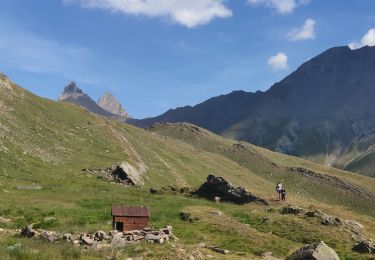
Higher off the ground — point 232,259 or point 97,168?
point 97,168

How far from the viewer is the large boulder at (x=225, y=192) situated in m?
59.3

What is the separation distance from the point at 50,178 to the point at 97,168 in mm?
11098

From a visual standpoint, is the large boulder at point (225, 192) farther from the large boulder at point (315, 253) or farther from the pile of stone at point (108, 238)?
the pile of stone at point (108, 238)

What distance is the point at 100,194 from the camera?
5697cm

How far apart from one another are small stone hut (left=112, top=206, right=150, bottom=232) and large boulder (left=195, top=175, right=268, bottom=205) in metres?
27.3

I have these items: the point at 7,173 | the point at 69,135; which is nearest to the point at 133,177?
the point at 7,173

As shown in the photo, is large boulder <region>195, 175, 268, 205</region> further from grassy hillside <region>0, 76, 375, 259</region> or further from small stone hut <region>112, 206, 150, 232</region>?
small stone hut <region>112, 206, 150, 232</region>

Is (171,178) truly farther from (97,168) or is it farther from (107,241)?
(107,241)

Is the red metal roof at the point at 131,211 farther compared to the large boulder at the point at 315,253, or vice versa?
the red metal roof at the point at 131,211

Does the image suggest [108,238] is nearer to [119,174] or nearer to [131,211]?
[131,211]

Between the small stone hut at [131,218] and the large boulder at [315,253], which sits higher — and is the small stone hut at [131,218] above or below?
above

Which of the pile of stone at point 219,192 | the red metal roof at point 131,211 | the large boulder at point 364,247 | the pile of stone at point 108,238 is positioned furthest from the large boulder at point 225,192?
the pile of stone at point 108,238

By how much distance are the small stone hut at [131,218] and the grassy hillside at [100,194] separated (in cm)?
160

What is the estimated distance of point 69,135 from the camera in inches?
3656
